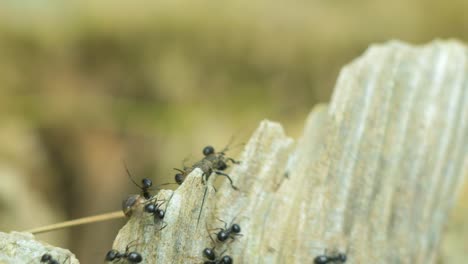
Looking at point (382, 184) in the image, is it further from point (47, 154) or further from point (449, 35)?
point (449, 35)

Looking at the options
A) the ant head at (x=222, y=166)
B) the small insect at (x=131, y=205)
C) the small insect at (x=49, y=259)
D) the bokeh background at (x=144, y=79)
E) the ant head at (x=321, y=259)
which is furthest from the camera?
the bokeh background at (x=144, y=79)

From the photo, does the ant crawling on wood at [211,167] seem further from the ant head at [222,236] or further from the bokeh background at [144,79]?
the bokeh background at [144,79]

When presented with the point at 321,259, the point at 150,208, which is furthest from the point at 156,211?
the point at 321,259

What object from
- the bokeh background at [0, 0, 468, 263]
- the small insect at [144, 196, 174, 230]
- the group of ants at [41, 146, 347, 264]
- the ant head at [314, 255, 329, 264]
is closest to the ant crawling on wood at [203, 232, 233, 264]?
the group of ants at [41, 146, 347, 264]

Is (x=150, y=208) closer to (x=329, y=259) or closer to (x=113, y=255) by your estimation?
(x=113, y=255)

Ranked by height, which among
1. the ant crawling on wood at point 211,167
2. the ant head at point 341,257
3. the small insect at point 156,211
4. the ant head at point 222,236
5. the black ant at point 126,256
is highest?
the ant crawling on wood at point 211,167

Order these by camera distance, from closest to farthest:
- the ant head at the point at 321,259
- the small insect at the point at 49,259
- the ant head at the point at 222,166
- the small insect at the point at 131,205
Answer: the small insect at the point at 49,259 < the small insect at the point at 131,205 < the ant head at the point at 321,259 < the ant head at the point at 222,166

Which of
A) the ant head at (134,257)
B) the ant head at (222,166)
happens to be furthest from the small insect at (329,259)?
the ant head at (134,257)
